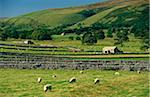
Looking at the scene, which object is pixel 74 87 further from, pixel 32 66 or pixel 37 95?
pixel 32 66

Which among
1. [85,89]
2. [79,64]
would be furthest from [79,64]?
[85,89]

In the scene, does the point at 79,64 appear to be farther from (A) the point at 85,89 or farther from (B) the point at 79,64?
(A) the point at 85,89

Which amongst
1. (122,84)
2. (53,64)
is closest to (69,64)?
(53,64)

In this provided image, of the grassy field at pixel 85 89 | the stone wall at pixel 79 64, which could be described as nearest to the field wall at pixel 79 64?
the stone wall at pixel 79 64

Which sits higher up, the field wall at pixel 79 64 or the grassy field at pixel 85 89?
the grassy field at pixel 85 89

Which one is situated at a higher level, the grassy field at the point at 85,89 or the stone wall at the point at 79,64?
the grassy field at the point at 85,89

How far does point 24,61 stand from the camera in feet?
182

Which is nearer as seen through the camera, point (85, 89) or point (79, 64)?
point (85, 89)

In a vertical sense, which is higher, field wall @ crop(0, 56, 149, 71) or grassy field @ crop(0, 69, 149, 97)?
grassy field @ crop(0, 69, 149, 97)

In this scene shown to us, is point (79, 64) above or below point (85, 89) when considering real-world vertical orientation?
below

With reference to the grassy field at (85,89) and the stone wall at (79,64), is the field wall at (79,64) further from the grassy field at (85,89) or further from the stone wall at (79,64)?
the grassy field at (85,89)

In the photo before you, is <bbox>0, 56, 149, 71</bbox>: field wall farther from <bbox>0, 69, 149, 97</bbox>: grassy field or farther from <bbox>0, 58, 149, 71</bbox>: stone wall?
<bbox>0, 69, 149, 97</bbox>: grassy field

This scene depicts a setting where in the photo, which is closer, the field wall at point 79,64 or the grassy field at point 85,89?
the grassy field at point 85,89

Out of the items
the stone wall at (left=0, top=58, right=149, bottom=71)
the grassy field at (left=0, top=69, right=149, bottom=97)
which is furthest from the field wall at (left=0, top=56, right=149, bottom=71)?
the grassy field at (left=0, top=69, right=149, bottom=97)
